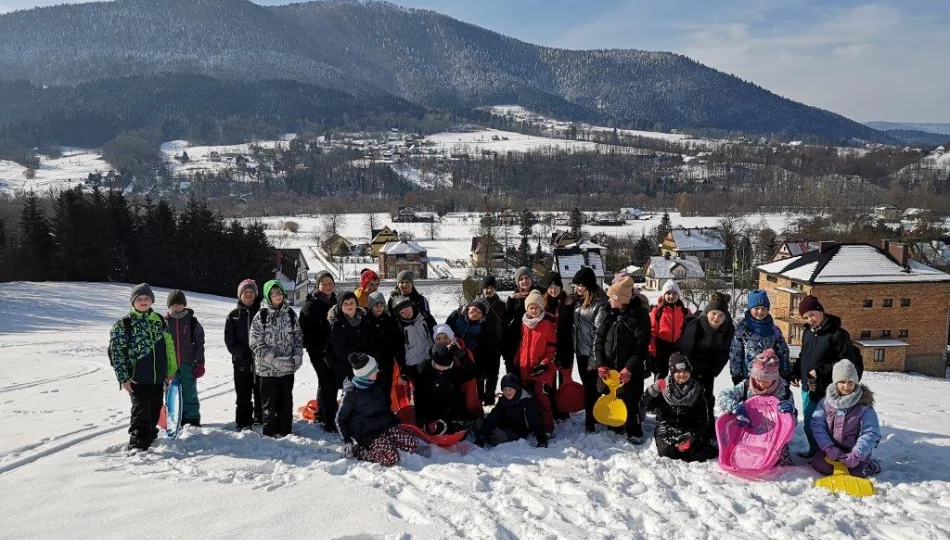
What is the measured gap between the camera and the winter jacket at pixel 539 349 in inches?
248

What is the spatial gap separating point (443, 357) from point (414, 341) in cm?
49

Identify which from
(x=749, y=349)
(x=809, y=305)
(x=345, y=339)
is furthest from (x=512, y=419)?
(x=809, y=305)

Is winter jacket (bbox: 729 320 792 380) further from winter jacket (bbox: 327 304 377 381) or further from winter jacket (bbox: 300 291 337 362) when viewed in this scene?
winter jacket (bbox: 300 291 337 362)

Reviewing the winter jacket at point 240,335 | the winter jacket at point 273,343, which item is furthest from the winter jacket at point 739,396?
the winter jacket at point 240,335

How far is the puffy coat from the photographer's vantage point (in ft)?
18.9

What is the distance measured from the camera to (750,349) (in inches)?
228

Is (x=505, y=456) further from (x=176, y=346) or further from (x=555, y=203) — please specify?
(x=555, y=203)

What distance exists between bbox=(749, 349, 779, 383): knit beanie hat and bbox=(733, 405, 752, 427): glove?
322 millimetres

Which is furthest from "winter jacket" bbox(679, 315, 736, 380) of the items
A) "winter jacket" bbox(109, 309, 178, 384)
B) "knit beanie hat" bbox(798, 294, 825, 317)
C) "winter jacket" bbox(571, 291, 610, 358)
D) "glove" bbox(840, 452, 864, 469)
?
"winter jacket" bbox(109, 309, 178, 384)

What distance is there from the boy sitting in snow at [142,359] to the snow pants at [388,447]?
2097mm

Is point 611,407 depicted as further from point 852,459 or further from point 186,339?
point 186,339

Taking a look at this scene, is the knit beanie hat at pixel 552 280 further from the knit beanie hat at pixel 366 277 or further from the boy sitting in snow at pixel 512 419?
the knit beanie hat at pixel 366 277

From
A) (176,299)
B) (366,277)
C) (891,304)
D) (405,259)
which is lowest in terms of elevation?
(891,304)

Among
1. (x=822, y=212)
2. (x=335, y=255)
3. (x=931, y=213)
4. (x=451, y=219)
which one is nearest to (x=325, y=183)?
(x=451, y=219)
